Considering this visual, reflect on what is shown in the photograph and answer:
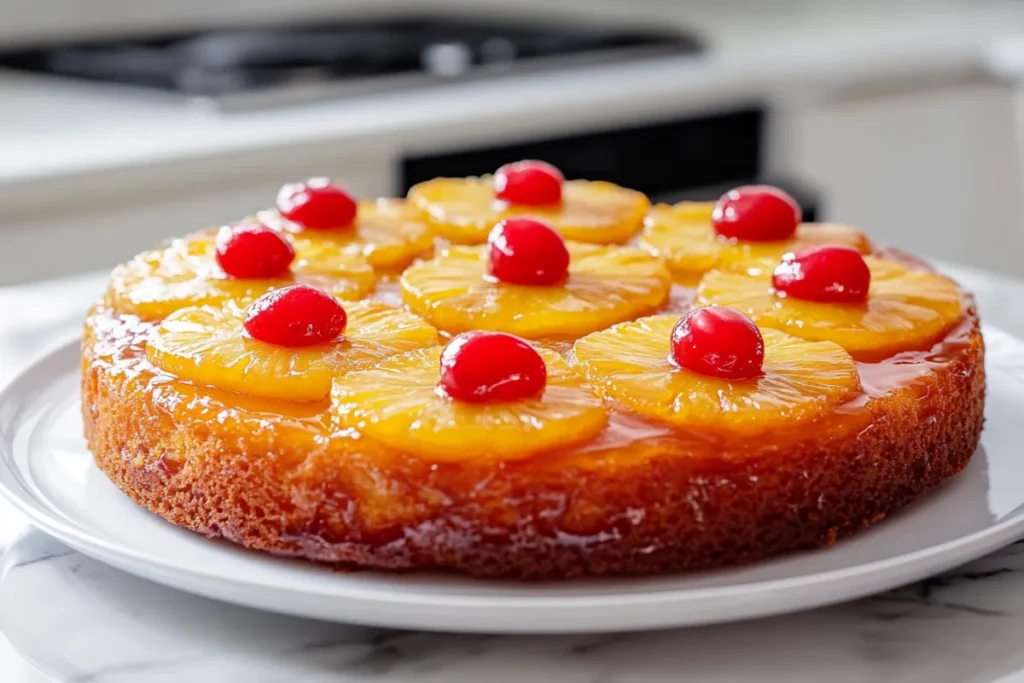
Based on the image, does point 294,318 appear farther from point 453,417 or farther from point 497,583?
point 497,583

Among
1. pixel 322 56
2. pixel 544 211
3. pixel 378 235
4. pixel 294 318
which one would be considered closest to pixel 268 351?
pixel 294 318

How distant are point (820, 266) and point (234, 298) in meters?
0.61

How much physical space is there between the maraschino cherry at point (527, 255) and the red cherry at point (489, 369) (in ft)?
1.05

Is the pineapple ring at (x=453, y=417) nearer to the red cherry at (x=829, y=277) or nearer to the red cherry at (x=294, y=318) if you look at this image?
the red cherry at (x=294, y=318)

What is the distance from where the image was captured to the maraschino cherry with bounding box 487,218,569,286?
1.49m

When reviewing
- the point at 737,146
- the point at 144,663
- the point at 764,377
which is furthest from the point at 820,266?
the point at 737,146

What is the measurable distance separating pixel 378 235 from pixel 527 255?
13.8 inches

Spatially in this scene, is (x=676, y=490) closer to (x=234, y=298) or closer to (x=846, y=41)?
(x=234, y=298)

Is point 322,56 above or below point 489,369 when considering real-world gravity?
below

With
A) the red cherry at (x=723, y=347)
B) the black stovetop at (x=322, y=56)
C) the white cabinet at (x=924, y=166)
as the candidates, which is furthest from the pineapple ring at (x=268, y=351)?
the white cabinet at (x=924, y=166)

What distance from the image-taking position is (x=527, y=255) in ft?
4.89

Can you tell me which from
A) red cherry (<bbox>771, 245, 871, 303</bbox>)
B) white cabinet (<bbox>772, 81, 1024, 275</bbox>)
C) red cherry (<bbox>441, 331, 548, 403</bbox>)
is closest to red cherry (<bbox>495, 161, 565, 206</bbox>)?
red cherry (<bbox>771, 245, 871, 303</bbox>)

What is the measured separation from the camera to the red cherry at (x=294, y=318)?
1.29m

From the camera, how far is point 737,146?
3473 mm
